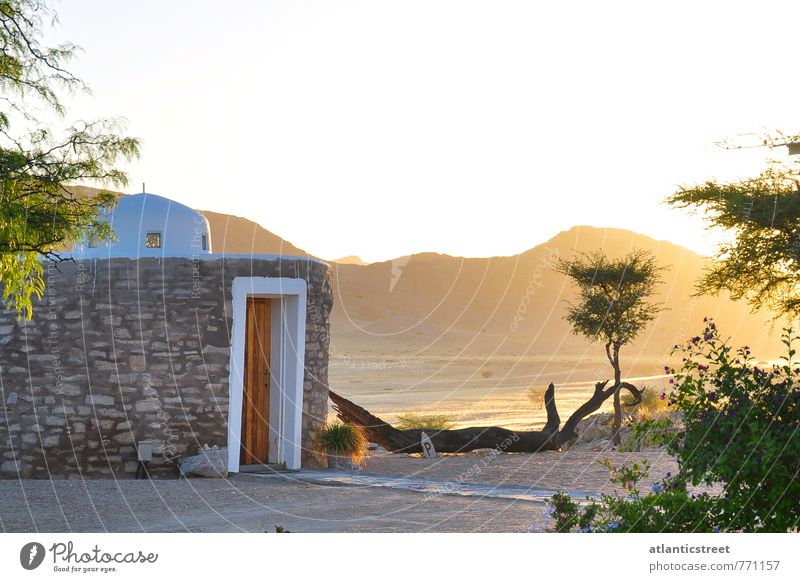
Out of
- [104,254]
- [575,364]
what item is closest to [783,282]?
[104,254]

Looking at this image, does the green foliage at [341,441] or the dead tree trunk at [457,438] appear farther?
the dead tree trunk at [457,438]

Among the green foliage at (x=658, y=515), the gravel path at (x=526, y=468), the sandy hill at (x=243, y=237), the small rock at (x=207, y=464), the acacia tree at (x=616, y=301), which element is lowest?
the gravel path at (x=526, y=468)

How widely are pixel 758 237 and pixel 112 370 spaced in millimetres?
10479

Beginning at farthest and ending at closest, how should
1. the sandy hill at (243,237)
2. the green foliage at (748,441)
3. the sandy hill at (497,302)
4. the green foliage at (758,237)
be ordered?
the sandy hill at (497,302) → the sandy hill at (243,237) → the green foliage at (758,237) → the green foliage at (748,441)

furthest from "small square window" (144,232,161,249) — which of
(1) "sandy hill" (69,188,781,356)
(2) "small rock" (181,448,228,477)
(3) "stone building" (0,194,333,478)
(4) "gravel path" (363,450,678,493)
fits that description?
(1) "sandy hill" (69,188,781,356)

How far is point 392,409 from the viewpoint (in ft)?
103

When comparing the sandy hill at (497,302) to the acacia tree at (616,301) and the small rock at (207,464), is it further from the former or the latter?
the small rock at (207,464)

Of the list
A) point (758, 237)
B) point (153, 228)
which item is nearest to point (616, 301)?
point (758, 237)

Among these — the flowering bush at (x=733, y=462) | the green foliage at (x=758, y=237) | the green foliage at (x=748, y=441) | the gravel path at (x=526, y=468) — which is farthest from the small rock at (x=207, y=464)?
the green foliage at (x=758, y=237)

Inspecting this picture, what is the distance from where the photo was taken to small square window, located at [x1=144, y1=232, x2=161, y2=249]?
13547 mm

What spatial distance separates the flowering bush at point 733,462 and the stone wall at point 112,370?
673cm

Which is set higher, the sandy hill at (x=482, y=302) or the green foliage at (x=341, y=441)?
the sandy hill at (x=482, y=302)

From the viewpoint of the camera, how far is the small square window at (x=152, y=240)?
13.5 meters
